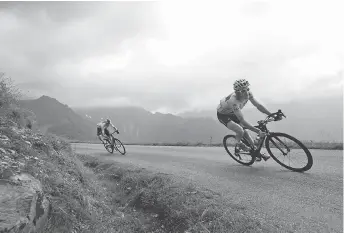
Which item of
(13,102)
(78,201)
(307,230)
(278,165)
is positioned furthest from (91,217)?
(278,165)

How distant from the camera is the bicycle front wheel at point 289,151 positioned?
6.48 meters

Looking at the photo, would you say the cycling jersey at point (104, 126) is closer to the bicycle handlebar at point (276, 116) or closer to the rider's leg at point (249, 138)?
the rider's leg at point (249, 138)

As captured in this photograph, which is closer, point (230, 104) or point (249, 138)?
point (230, 104)

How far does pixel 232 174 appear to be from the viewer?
676 centimetres

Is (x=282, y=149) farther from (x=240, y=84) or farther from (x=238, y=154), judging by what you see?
(x=240, y=84)

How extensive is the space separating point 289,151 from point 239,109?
1.67m

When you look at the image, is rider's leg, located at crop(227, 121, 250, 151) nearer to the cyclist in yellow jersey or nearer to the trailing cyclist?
the cyclist in yellow jersey

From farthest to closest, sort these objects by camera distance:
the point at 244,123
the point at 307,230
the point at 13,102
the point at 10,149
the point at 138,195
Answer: the point at 244,123 < the point at 13,102 < the point at 138,195 < the point at 10,149 < the point at 307,230

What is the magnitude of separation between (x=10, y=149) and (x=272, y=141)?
6000 millimetres

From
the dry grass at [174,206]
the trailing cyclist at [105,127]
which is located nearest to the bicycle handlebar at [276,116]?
the dry grass at [174,206]

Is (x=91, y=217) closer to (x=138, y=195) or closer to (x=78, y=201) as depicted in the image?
(x=78, y=201)

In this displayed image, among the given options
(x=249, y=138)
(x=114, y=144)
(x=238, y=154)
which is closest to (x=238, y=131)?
(x=249, y=138)

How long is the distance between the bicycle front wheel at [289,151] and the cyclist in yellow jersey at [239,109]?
0.95ft

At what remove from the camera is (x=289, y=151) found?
22.7ft
